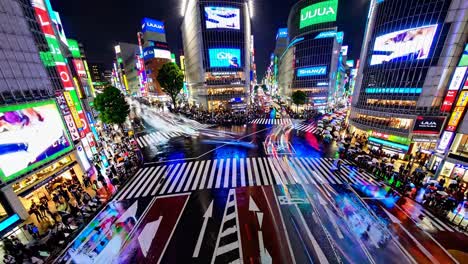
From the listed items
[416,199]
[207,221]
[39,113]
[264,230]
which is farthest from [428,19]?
[39,113]

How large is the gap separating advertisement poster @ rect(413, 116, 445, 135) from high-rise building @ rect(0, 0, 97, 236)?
39.5 m

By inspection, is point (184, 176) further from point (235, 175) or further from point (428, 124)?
point (428, 124)

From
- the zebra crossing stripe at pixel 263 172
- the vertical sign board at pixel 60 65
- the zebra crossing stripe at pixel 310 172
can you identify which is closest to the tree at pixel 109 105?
the vertical sign board at pixel 60 65

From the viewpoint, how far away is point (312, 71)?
56.6m

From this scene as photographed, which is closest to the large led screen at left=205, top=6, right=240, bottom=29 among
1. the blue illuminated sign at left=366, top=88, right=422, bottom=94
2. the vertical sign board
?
the vertical sign board

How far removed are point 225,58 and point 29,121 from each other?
46.1m

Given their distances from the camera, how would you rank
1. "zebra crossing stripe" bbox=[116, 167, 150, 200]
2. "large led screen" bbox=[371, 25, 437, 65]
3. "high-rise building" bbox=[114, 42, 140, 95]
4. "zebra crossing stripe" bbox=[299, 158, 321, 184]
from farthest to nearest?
"high-rise building" bbox=[114, 42, 140, 95], "large led screen" bbox=[371, 25, 437, 65], "zebra crossing stripe" bbox=[299, 158, 321, 184], "zebra crossing stripe" bbox=[116, 167, 150, 200]

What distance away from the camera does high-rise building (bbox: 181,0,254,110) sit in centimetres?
4750

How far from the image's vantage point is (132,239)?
9.99 m

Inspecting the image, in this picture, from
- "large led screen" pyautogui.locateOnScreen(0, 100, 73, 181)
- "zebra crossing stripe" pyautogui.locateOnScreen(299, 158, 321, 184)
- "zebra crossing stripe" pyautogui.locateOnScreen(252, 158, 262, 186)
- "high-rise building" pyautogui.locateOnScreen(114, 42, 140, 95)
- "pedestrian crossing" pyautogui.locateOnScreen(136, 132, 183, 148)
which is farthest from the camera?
"high-rise building" pyautogui.locateOnScreen(114, 42, 140, 95)

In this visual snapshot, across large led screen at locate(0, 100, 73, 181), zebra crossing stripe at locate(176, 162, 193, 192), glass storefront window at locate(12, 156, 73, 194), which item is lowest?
zebra crossing stripe at locate(176, 162, 193, 192)

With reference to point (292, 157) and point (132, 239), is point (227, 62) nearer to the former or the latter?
→ point (292, 157)

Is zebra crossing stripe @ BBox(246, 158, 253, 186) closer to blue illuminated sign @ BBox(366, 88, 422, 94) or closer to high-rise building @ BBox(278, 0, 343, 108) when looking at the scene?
blue illuminated sign @ BBox(366, 88, 422, 94)

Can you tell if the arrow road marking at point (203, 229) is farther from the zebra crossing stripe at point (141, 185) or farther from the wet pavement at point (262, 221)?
the zebra crossing stripe at point (141, 185)
